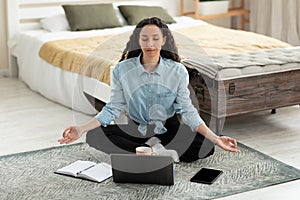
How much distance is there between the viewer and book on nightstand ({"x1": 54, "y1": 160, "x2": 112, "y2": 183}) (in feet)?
10.3

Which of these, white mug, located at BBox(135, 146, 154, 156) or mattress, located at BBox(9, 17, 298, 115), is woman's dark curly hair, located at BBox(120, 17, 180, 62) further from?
white mug, located at BBox(135, 146, 154, 156)

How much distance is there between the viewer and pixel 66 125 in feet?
13.5

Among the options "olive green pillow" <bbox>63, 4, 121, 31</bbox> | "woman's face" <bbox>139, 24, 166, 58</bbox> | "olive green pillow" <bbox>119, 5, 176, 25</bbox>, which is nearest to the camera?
"woman's face" <bbox>139, 24, 166, 58</bbox>

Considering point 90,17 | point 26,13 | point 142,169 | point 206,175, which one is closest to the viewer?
point 142,169

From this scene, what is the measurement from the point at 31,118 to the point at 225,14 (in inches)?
98.4

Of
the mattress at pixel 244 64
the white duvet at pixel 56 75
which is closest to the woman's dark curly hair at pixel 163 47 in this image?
the mattress at pixel 244 64

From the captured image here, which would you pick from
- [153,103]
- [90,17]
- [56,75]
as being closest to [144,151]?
[153,103]

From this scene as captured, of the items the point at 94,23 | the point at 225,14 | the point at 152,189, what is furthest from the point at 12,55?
the point at 152,189

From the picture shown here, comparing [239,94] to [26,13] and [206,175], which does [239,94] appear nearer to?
[206,175]

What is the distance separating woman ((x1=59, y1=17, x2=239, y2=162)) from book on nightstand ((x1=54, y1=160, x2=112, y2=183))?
130 millimetres

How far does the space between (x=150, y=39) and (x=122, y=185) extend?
725mm

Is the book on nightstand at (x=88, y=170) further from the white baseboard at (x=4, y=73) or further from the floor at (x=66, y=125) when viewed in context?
the white baseboard at (x=4, y=73)

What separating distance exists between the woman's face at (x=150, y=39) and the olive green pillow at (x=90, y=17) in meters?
2.08

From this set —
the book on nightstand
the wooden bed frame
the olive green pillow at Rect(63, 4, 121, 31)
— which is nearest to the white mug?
the book on nightstand
